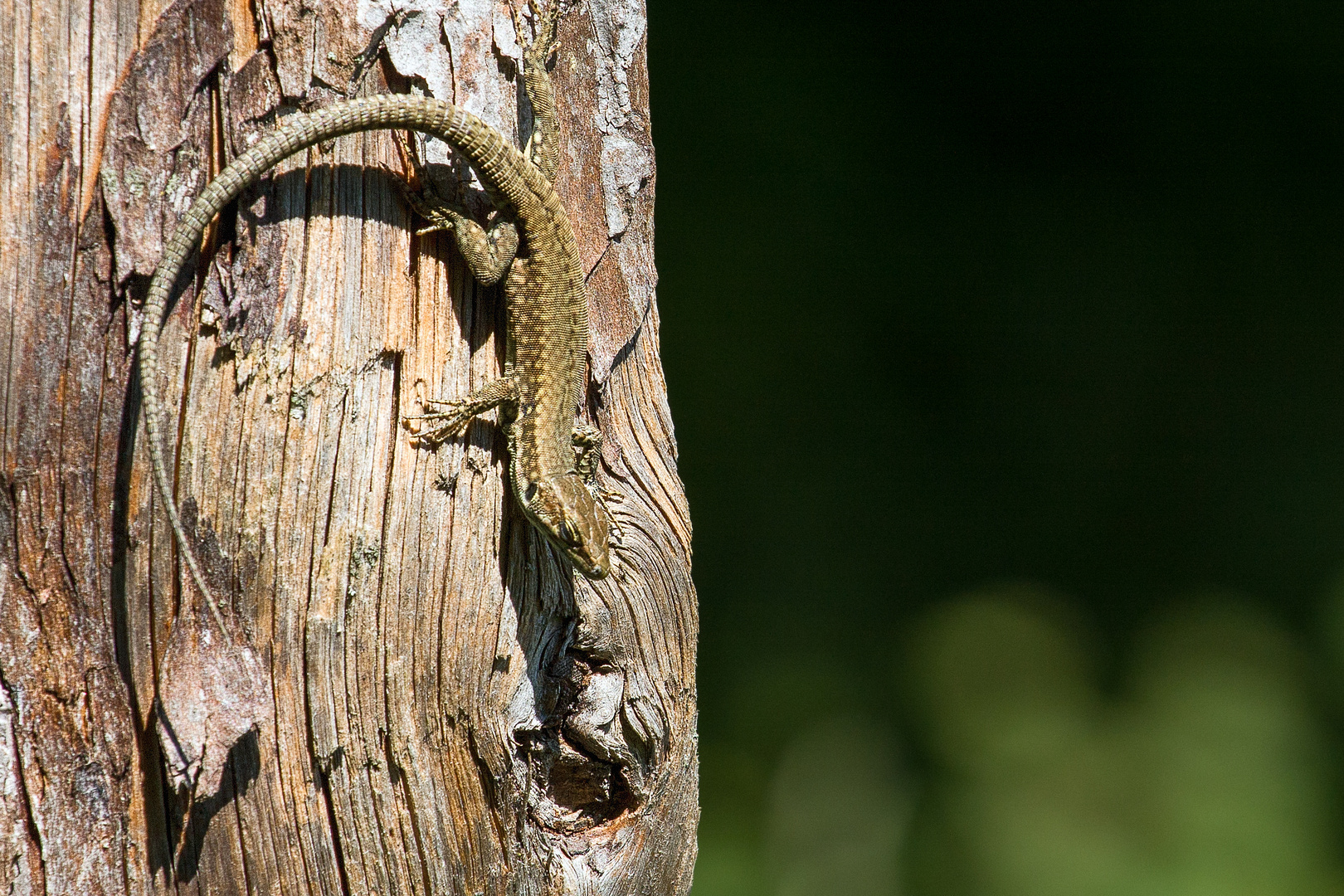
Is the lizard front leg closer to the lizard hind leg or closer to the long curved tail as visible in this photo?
the long curved tail

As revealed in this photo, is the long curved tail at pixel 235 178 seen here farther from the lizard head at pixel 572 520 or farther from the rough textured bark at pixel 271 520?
the lizard head at pixel 572 520

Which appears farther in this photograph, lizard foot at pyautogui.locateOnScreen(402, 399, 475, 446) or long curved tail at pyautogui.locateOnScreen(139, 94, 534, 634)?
lizard foot at pyautogui.locateOnScreen(402, 399, 475, 446)

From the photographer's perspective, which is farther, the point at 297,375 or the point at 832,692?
the point at 832,692

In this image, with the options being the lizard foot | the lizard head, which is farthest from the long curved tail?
the lizard head

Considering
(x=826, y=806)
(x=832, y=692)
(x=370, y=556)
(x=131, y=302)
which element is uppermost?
(x=131, y=302)

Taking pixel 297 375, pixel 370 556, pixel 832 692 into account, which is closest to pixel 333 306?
pixel 297 375

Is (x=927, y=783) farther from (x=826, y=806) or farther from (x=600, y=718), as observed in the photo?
(x=600, y=718)

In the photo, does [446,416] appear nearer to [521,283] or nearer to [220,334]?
[521,283]

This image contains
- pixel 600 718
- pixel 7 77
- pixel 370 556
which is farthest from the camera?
pixel 600 718
